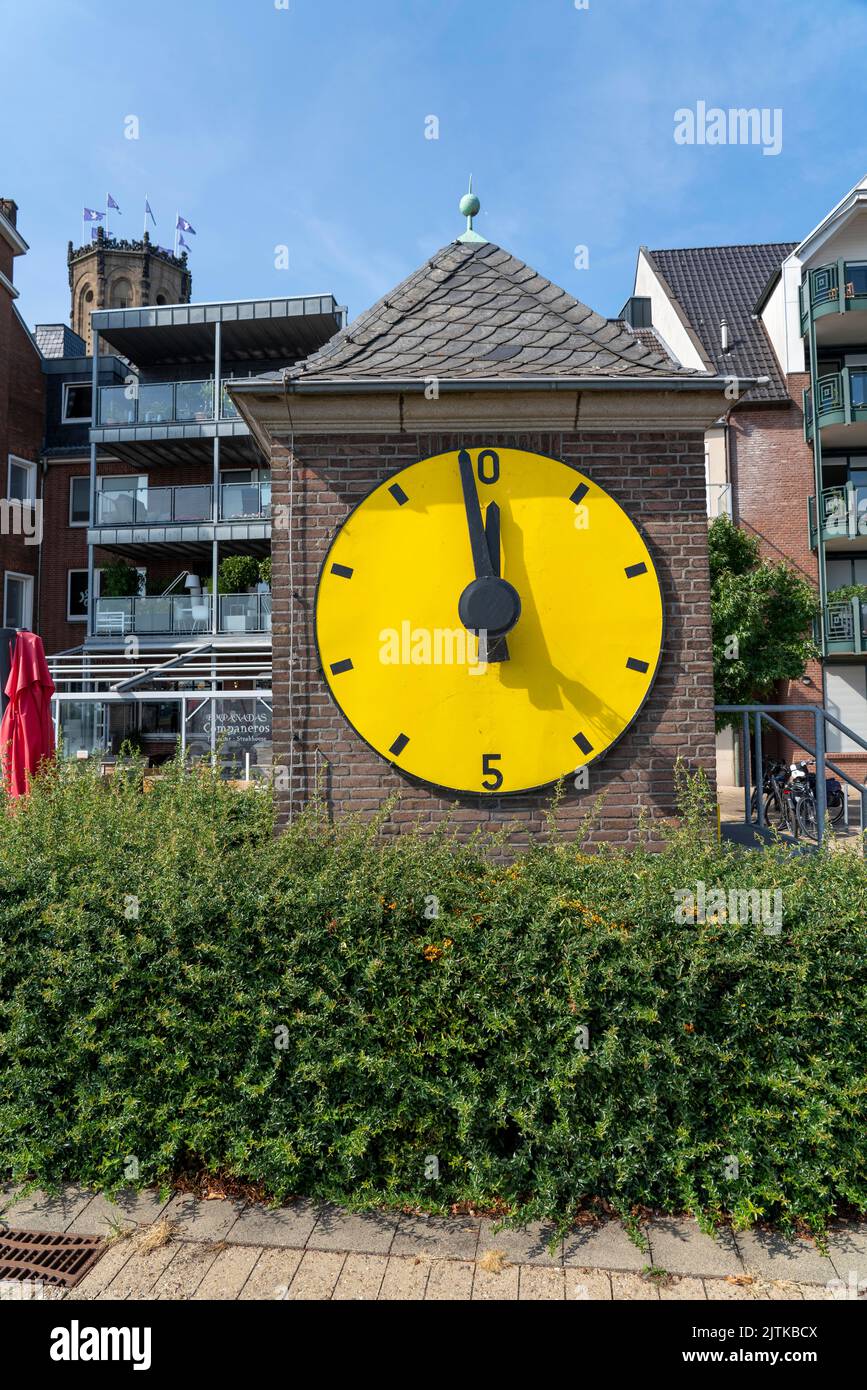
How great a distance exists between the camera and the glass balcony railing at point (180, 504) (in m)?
25.3

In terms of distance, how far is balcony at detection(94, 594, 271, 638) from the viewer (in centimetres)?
2403

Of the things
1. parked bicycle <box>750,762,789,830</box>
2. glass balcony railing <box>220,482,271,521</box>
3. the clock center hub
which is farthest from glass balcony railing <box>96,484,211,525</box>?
the clock center hub

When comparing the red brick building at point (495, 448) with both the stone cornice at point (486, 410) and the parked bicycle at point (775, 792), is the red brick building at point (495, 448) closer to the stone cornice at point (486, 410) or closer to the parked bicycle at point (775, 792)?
the stone cornice at point (486, 410)

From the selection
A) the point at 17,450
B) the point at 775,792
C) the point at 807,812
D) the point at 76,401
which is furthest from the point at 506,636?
the point at 76,401

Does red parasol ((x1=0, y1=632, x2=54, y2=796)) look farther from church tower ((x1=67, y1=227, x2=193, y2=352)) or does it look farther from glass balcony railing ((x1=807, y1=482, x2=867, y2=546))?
church tower ((x1=67, y1=227, x2=193, y2=352))

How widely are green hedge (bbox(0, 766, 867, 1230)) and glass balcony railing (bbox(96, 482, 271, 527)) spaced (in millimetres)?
22288

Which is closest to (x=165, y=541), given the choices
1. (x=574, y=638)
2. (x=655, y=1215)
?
(x=574, y=638)

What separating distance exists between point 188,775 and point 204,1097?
2.71m

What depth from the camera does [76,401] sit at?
1198 inches

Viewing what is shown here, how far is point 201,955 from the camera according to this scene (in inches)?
142

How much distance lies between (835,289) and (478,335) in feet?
78.6

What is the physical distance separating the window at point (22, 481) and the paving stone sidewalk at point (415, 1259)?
29431mm
